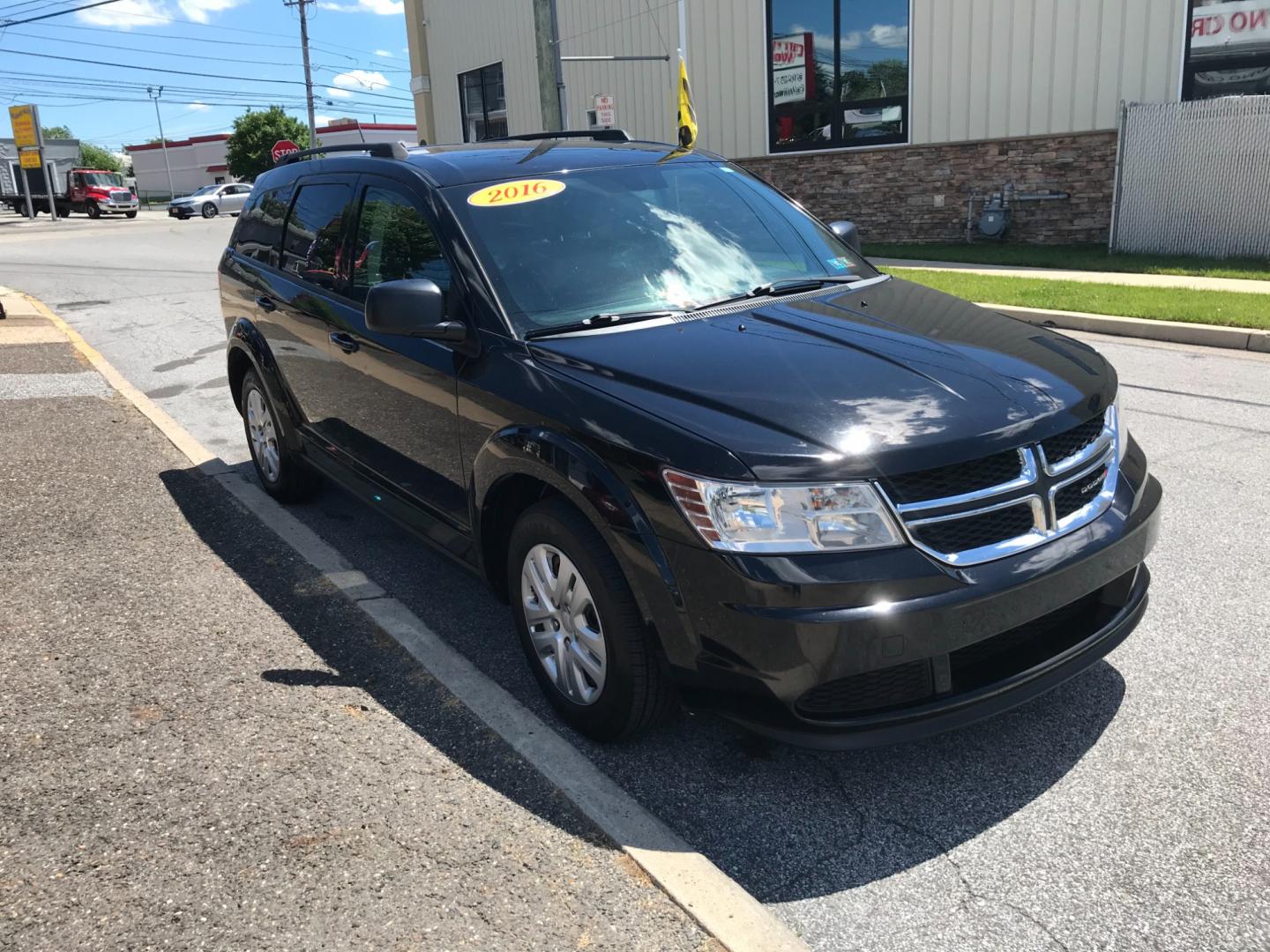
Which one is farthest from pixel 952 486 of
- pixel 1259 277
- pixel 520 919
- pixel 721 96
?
pixel 721 96

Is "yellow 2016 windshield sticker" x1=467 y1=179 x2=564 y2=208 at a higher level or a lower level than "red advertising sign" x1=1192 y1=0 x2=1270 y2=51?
lower

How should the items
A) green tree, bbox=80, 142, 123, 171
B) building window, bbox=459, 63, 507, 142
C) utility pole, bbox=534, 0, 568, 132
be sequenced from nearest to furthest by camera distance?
utility pole, bbox=534, 0, 568, 132 → building window, bbox=459, 63, 507, 142 → green tree, bbox=80, 142, 123, 171

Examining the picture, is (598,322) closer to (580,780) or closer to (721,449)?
(721,449)

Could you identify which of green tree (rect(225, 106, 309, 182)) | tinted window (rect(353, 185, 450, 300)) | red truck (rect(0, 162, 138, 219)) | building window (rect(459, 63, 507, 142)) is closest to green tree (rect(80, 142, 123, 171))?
green tree (rect(225, 106, 309, 182))

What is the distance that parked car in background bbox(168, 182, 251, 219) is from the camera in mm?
49906

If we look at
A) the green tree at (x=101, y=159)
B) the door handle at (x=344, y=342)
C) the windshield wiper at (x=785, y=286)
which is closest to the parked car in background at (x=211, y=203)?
the door handle at (x=344, y=342)

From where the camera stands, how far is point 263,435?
580 cm

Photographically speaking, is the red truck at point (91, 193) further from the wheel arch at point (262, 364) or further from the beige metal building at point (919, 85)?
the wheel arch at point (262, 364)

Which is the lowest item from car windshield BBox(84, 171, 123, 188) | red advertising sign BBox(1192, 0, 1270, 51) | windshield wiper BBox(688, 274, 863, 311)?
windshield wiper BBox(688, 274, 863, 311)

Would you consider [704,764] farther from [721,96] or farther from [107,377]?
[721,96]

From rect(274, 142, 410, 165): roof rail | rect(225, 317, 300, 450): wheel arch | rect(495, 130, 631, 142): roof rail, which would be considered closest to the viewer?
rect(274, 142, 410, 165): roof rail

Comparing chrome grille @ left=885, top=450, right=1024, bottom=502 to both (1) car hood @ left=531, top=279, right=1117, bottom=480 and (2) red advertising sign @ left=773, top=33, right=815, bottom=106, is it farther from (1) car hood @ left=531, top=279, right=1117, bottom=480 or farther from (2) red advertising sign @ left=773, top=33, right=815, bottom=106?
(2) red advertising sign @ left=773, top=33, right=815, bottom=106

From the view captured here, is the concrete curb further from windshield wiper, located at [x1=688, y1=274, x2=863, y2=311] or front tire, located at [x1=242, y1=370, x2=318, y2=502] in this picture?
front tire, located at [x1=242, y1=370, x2=318, y2=502]

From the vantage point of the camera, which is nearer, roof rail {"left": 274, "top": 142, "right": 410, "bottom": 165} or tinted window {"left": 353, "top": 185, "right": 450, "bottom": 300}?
tinted window {"left": 353, "top": 185, "right": 450, "bottom": 300}
